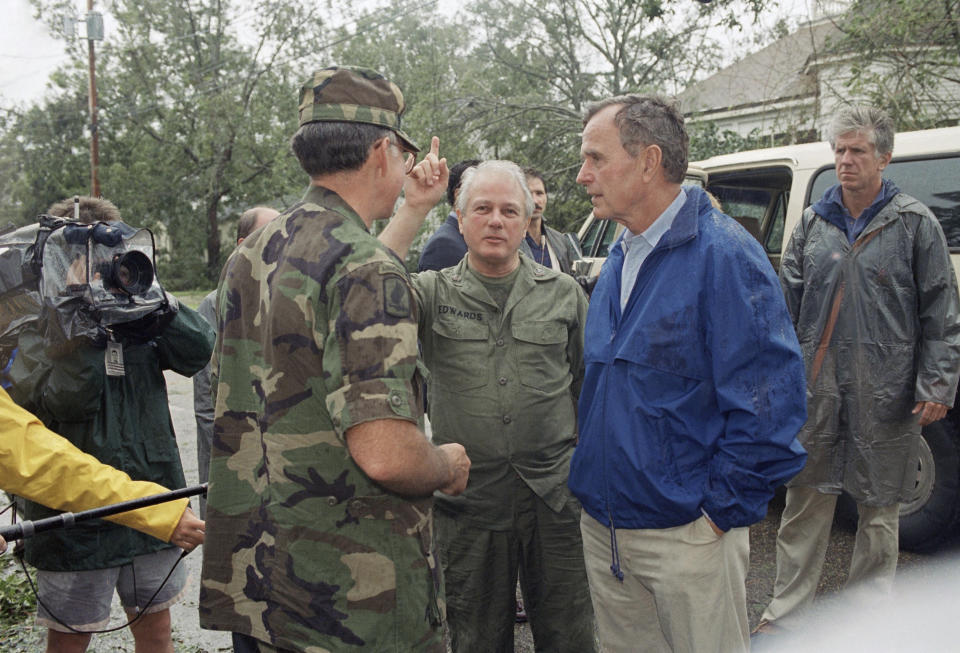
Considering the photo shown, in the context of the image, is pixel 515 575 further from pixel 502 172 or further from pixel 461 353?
pixel 502 172

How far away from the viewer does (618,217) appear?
2346 mm

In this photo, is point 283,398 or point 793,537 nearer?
point 283,398

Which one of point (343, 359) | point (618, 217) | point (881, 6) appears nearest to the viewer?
point (343, 359)

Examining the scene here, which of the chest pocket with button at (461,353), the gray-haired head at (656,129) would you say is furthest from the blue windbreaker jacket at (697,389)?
the chest pocket with button at (461,353)

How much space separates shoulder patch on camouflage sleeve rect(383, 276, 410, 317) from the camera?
1605mm

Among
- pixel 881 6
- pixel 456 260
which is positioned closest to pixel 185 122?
pixel 881 6

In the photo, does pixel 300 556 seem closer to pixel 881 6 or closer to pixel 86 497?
pixel 86 497

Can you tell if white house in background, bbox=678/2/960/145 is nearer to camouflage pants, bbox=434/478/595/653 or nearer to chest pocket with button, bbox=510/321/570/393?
chest pocket with button, bbox=510/321/570/393

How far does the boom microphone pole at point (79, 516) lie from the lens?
6.29 ft

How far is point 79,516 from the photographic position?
195 centimetres

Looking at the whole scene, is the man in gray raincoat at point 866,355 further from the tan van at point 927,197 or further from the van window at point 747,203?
the van window at point 747,203

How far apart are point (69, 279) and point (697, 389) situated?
6.33ft

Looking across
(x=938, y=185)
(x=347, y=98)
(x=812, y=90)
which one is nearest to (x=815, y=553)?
(x=938, y=185)

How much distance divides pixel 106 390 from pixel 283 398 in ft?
4.21
